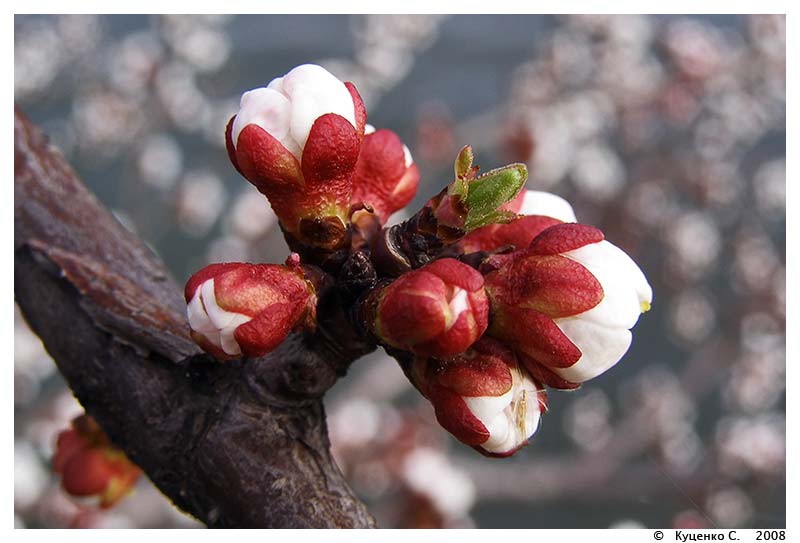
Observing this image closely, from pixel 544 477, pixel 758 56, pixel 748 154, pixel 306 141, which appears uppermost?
pixel 306 141

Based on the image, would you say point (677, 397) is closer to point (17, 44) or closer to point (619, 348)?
point (619, 348)

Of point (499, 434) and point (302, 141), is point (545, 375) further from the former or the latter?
point (302, 141)

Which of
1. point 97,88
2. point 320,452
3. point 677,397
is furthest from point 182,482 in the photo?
point 97,88

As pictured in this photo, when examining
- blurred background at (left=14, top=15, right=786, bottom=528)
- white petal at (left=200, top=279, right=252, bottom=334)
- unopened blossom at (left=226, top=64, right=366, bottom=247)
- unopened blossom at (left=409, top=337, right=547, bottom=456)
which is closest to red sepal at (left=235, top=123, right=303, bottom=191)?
unopened blossom at (left=226, top=64, right=366, bottom=247)

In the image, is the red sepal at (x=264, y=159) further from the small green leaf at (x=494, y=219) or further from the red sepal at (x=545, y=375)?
the red sepal at (x=545, y=375)

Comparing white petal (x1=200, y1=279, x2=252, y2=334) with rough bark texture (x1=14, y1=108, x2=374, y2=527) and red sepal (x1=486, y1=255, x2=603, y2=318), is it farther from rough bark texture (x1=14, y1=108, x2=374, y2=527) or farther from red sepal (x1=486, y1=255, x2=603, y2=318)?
red sepal (x1=486, y1=255, x2=603, y2=318)

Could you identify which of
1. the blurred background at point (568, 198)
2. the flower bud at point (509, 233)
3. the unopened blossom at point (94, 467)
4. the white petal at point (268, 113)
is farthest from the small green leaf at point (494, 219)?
the blurred background at point (568, 198)

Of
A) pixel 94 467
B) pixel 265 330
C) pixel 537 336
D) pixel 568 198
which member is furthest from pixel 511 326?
pixel 568 198
